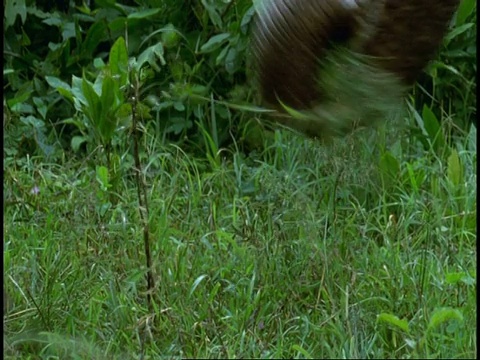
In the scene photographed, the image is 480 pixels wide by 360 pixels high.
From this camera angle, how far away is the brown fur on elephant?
215cm

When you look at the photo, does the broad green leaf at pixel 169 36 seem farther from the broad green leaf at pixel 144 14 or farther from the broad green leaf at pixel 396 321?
the broad green leaf at pixel 396 321

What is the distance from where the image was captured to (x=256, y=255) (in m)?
3.21

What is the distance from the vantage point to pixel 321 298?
9.78 ft

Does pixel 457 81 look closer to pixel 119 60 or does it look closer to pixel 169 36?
pixel 169 36

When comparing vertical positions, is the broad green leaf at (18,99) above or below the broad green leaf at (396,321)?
below

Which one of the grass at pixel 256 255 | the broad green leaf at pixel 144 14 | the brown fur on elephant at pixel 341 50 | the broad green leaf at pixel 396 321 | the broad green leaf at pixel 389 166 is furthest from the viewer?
the broad green leaf at pixel 144 14

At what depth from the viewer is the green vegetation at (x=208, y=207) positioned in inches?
109

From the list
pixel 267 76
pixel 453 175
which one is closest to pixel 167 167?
pixel 453 175

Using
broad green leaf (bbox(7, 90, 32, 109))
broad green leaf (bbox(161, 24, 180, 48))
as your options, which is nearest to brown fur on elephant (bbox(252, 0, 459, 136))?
broad green leaf (bbox(161, 24, 180, 48))

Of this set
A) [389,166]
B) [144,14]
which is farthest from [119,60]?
[389,166]

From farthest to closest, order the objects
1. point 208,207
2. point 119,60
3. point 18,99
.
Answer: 1. point 18,99
2. point 119,60
3. point 208,207

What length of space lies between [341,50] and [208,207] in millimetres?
1604

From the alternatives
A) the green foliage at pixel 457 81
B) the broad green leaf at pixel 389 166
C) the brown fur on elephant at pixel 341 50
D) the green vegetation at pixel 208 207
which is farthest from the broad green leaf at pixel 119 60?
the brown fur on elephant at pixel 341 50

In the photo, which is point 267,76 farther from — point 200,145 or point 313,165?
point 200,145
